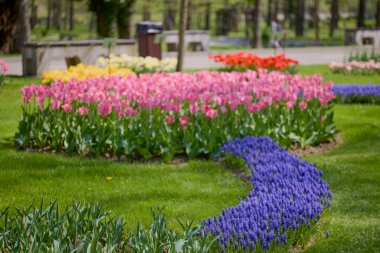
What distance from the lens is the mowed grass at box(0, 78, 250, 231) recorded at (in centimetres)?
709

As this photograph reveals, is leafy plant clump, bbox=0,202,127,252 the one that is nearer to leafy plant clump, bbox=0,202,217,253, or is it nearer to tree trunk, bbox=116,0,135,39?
leafy plant clump, bbox=0,202,217,253

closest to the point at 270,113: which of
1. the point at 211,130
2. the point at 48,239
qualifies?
the point at 211,130

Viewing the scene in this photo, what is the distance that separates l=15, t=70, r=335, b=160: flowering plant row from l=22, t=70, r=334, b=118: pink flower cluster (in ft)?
0.04

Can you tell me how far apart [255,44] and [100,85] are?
26017 mm

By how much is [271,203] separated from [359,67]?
1435cm

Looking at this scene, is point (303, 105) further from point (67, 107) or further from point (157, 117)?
point (67, 107)

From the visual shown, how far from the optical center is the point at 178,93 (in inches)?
377

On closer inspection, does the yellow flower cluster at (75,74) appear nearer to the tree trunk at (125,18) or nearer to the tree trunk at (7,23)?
the tree trunk at (7,23)

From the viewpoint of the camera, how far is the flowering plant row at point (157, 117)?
9.24 meters

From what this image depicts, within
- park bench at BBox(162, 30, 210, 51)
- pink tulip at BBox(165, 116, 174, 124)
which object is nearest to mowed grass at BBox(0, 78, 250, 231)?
pink tulip at BBox(165, 116, 174, 124)

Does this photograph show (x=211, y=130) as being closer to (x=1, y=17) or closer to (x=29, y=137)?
(x=29, y=137)

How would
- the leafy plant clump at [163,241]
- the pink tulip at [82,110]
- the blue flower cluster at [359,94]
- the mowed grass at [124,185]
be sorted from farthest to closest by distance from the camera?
the blue flower cluster at [359,94], the pink tulip at [82,110], the mowed grass at [124,185], the leafy plant clump at [163,241]

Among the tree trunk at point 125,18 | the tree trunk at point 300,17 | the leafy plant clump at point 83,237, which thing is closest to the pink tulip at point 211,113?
the leafy plant clump at point 83,237

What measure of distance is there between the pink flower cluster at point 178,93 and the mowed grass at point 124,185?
2.20 ft
